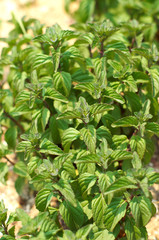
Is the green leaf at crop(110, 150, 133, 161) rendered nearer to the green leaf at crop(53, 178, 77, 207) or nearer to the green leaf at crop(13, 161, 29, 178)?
the green leaf at crop(53, 178, 77, 207)

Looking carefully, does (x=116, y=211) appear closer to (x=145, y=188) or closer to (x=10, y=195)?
(x=145, y=188)

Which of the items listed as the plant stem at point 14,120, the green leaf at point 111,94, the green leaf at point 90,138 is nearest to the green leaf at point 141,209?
the green leaf at point 90,138

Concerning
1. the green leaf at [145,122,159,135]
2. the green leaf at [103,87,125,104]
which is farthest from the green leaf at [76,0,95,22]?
the green leaf at [145,122,159,135]

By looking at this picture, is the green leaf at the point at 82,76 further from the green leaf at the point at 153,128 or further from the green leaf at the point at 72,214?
the green leaf at the point at 72,214

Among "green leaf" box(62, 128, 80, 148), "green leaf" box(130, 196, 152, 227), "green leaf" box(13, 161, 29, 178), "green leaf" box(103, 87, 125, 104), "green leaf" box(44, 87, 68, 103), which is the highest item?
"green leaf" box(44, 87, 68, 103)

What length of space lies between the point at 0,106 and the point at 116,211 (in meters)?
1.72

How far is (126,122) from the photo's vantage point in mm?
2750

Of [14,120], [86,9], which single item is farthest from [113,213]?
[86,9]

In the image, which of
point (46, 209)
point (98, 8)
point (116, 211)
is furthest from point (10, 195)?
point (98, 8)

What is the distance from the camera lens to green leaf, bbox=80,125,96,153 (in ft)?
8.57

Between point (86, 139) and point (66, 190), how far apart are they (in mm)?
472

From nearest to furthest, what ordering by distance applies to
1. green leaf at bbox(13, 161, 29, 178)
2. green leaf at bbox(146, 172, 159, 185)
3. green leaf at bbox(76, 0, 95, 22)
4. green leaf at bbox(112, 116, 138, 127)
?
green leaf at bbox(146, 172, 159, 185) → green leaf at bbox(112, 116, 138, 127) → green leaf at bbox(13, 161, 29, 178) → green leaf at bbox(76, 0, 95, 22)

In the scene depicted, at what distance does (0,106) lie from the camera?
3.33 meters

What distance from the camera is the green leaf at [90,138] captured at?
2613 millimetres
